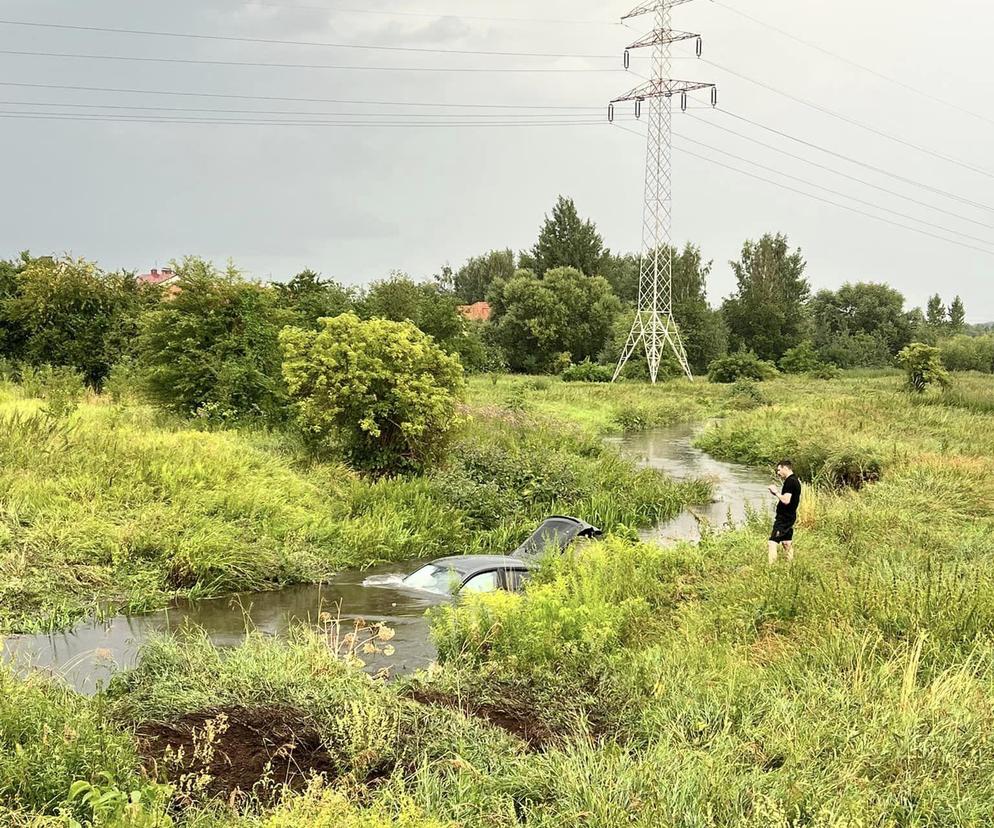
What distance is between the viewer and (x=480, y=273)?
3300 inches

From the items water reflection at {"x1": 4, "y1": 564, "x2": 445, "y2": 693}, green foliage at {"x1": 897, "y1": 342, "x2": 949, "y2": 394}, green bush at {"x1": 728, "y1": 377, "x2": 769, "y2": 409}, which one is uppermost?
green foliage at {"x1": 897, "y1": 342, "x2": 949, "y2": 394}

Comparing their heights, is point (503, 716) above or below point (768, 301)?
below

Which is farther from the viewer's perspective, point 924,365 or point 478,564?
point 924,365

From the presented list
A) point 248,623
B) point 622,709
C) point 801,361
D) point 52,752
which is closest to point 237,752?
point 52,752

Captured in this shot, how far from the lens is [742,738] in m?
4.77

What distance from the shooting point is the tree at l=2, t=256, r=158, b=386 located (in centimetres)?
2312

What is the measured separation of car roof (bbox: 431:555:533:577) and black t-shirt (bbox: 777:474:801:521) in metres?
3.47

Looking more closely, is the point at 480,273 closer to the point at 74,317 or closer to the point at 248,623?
the point at 74,317

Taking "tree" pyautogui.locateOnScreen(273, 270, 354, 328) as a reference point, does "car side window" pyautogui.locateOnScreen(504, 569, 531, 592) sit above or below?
below

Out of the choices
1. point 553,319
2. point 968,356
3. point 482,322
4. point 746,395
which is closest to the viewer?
point 746,395

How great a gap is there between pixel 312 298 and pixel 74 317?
8.48m

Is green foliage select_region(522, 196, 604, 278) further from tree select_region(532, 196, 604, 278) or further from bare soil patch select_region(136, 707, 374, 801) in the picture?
bare soil patch select_region(136, 707, 374, 801)

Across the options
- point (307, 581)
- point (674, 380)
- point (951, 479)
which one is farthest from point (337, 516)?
point (674, 380)

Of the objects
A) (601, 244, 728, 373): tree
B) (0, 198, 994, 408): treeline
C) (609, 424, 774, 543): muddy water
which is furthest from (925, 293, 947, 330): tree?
(609, 424, 774, 543): muddy water
